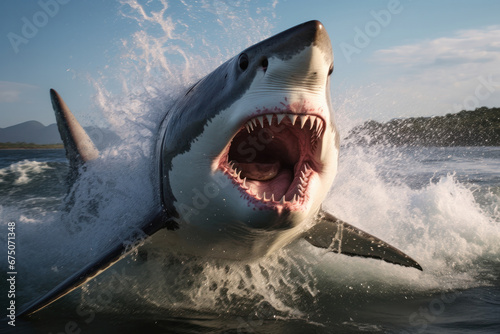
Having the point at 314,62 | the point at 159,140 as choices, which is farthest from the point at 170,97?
the point at 314,62

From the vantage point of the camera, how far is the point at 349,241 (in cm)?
417

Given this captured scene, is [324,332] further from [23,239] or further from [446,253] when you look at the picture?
[23,239]

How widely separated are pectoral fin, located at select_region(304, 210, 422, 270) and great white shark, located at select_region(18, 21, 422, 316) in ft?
2.21

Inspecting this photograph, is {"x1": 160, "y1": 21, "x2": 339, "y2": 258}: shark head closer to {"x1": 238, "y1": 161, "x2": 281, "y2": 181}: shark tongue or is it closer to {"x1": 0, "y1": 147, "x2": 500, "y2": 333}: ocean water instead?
{"x1": 238, "y1": 161, "x2": 281, "y2": 181}: shark tongue

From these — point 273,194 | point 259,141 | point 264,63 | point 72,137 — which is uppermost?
point 264,63

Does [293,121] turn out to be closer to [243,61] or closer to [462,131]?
[243,61]

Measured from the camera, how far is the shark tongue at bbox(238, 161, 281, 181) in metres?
2.89

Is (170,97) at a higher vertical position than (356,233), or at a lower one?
higher

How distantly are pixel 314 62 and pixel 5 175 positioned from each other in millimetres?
14091

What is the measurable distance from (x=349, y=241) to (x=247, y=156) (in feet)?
5.87

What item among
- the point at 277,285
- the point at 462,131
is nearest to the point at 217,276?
the point at 277,285

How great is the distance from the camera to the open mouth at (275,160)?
258 centimetres

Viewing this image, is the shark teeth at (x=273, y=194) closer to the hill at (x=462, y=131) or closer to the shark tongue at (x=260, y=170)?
the shark tongue at (x=260, y=170)

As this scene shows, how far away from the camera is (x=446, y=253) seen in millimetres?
5395
